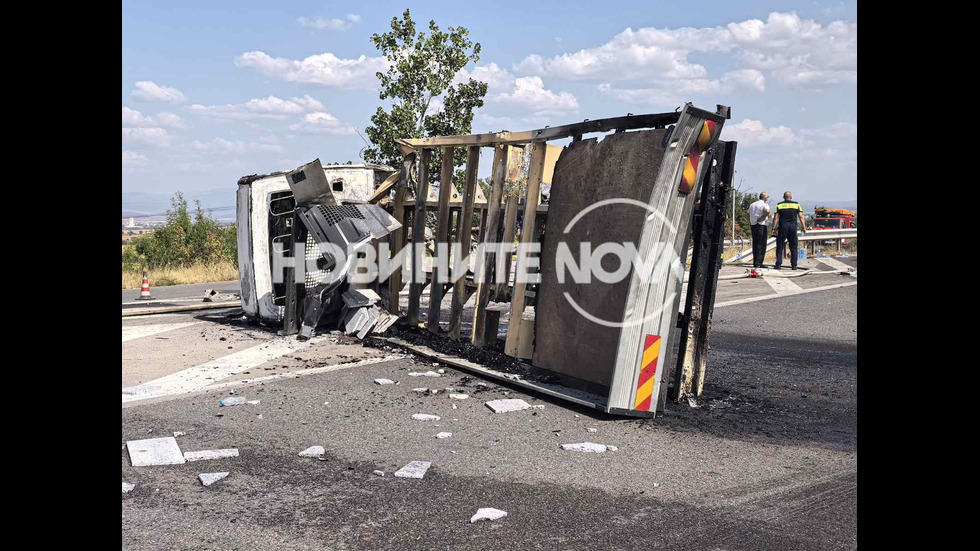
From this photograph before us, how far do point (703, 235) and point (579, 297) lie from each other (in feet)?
4.02

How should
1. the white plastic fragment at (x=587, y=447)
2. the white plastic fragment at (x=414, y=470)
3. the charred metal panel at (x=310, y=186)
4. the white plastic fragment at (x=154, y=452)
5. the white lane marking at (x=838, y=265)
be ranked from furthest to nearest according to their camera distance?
1. the white lane marking at (x=838, y=265)
2. the charred metal panel at (x=310, y=186)
3. the white plastic fragment at (x=587, y=447)
4. the white plastic fragment at (x=154, y=452)
5. the white plastic fragment at (x=414, y=470)

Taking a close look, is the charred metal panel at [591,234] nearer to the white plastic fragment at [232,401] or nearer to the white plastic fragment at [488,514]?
the white plastic fragment at [488,514]

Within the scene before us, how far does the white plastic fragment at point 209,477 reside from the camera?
430 cm

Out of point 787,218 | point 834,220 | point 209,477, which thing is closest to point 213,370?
point 209,477

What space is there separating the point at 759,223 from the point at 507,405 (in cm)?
1364

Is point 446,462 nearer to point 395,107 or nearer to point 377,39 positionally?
point 395,107

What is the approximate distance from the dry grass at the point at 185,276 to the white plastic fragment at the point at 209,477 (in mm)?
15985

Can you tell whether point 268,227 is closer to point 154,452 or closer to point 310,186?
point 310,186

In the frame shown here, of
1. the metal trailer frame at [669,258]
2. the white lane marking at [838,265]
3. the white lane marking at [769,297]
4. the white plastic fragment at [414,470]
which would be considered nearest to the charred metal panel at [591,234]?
the metal trailer frame at [669,258]

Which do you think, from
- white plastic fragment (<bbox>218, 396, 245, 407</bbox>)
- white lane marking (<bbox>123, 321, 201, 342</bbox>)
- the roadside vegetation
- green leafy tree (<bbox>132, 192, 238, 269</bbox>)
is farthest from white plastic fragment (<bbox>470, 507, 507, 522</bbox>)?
green leafy tree (<bbox>132, 192, 238, 269</bbox>)

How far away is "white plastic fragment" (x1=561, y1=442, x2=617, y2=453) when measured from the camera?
5.00 metres

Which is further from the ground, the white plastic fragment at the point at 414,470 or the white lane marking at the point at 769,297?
the white lane marking at the point at 769,297

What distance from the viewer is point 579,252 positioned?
6.68 m
